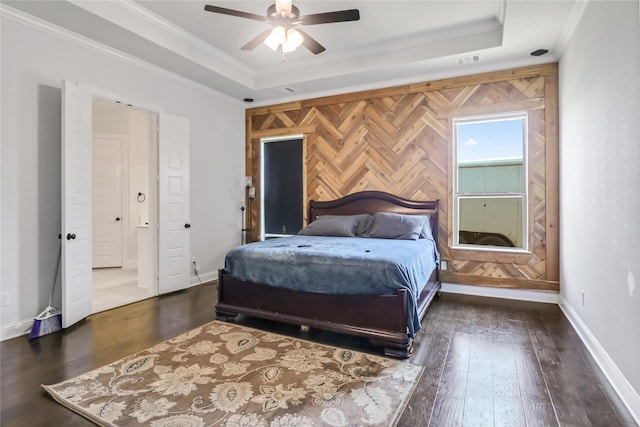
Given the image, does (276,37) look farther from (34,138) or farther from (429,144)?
(429,144)

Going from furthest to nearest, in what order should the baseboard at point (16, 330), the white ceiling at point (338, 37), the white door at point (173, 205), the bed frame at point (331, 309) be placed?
the white door at point (173, 205) < the white ceiling at point (338, 37) < the baseboard at point (16, 330) < the bed frame at point (331, 309)

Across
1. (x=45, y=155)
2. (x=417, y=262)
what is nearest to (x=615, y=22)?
(x=417, y=262)

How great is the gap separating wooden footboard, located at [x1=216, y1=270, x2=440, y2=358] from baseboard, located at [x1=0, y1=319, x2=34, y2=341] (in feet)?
5.51

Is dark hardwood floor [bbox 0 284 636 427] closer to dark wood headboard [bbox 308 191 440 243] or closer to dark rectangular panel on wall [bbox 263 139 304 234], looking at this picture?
dark wood headboard [bbox 308 191 440 243]

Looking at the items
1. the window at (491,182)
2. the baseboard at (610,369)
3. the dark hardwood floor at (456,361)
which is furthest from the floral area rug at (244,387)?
the window at (491,182)

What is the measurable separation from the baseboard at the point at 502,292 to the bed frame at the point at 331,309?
23.3 inches

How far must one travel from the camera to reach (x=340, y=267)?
111 inches

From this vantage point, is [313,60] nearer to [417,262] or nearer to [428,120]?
[428,120]

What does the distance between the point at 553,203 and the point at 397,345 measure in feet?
9.24

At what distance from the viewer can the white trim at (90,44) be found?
299 cm

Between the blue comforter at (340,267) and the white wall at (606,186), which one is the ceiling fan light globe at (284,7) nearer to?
the blue comforter at (340,267)

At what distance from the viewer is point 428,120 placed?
4582 millimetres

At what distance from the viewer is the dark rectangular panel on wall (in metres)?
5.59

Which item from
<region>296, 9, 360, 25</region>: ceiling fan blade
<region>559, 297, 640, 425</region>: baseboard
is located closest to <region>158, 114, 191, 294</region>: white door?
<region>296, 9, 360, 25</region>: ceiling fan blade
